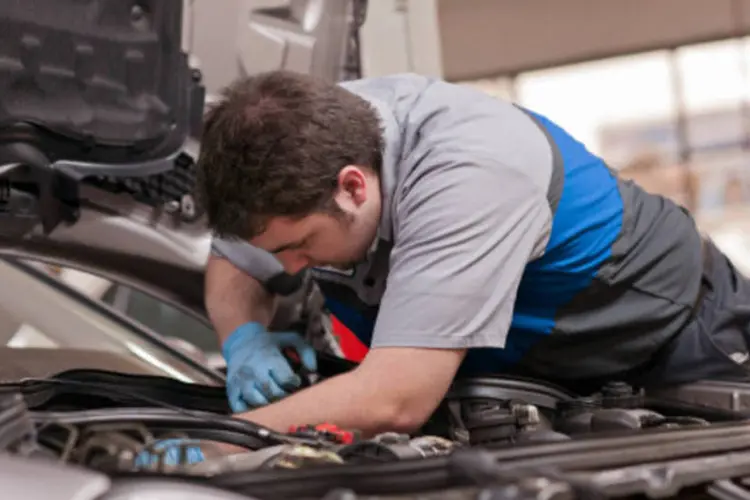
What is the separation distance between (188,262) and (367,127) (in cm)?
67

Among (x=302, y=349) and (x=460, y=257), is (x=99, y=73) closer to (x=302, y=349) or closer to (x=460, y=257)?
(x=302, y=349)

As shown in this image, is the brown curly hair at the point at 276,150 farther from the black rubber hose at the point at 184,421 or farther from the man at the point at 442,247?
the black rubber hose at the point at 184,421

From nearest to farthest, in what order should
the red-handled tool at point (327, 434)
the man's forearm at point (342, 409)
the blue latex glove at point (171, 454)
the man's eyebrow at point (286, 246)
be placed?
1. the blue latex glove at point (171, 454)
2. the red-handled tool at point (327, 434)
3. the man's forearm at point (342, 409)
4. the man's eyebrow at point (286, 246)

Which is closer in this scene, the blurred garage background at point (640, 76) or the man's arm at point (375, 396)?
the man's arm at point (375, 396)

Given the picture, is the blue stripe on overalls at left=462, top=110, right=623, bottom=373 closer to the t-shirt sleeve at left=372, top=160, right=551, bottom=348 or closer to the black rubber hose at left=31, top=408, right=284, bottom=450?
the t-shirt sleeve at left=372, top=160, right=551, bottom=348

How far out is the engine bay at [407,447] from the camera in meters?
0.66

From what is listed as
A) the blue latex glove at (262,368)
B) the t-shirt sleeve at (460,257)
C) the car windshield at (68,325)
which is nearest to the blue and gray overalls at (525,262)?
the t-shirt sleeve at (460,257)

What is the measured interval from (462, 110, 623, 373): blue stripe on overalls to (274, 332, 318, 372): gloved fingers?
23 cm

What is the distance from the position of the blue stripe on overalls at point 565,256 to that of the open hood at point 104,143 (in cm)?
68

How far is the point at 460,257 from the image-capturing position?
1.21m

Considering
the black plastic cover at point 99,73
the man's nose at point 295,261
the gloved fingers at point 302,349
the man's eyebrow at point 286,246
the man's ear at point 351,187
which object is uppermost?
the black plastic cover at point 99,73

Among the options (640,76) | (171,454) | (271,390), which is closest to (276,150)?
(271,390)

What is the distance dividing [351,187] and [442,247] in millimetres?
157

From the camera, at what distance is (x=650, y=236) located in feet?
4.75
